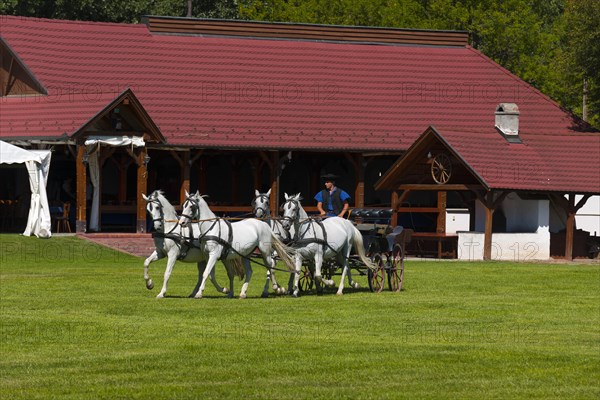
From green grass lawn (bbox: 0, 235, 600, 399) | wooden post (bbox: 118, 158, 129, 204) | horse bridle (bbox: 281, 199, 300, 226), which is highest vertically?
wooden post (bbox: 118, 158, 129, 204)

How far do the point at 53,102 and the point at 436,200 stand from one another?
535 inches

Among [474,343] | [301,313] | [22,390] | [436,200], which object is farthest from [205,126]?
[22,390]

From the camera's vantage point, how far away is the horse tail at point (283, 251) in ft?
84.7

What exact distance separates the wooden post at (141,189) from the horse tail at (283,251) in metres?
18.2

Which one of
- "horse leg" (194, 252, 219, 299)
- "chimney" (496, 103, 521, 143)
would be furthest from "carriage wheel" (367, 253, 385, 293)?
"chimney" (496, 103, 521, 143)

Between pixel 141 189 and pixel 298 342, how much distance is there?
1005 inches

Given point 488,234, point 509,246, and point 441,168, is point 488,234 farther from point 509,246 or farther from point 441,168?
point 441,168

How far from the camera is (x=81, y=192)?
4331 cm

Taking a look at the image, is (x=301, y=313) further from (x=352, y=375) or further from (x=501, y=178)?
(x=501, y=178)

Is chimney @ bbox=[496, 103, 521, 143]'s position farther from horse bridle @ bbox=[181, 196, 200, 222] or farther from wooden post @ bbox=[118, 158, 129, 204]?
horse bridle @ bbox=[181, 196, 200, 222]

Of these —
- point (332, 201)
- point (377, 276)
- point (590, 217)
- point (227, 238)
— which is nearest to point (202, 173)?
point (590, 217)

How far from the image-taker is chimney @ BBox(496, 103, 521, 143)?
4650 centimetres

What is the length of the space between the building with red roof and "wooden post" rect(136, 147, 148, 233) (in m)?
0.04

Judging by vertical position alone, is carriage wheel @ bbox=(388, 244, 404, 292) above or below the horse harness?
below
